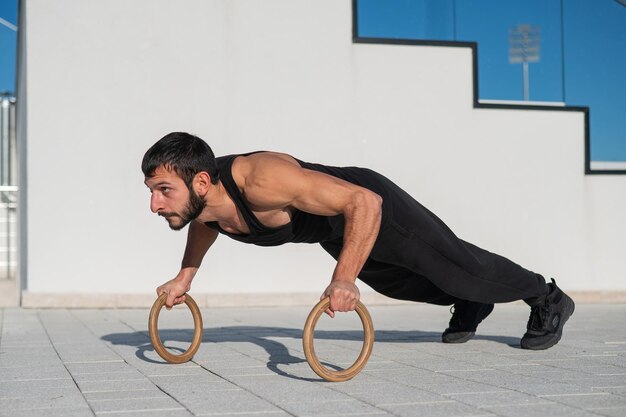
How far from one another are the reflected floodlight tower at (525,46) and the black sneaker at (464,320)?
161 inches

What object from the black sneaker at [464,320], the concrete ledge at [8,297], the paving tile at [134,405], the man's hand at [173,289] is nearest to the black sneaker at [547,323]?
the black sneaker at [464,320]

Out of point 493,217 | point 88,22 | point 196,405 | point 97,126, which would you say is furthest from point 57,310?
point 196,405

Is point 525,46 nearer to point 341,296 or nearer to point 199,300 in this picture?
point 199,300

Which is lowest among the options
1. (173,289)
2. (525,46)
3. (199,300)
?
(199,300)

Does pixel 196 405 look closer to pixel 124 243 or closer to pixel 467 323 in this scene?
pixel 467 323

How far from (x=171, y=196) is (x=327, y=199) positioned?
0.60m

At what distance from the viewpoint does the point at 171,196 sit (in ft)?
11.3

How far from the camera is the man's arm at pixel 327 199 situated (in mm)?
3270

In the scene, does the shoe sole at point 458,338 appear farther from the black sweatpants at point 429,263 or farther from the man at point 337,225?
the black sweatpants at point 429,263

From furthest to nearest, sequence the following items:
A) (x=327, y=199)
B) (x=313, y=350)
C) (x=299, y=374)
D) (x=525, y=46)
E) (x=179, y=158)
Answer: (x=525, y=46) → (x=299, y=374) → (x=179, y=158) → (x=327, y=199) → (x=313, y=350)

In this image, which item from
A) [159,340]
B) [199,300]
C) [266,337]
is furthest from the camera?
[199,300]

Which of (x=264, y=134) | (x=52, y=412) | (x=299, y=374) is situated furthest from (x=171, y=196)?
(x=264, y=134)

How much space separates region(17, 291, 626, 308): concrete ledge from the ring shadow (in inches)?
89.9

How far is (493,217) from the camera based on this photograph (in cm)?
881
